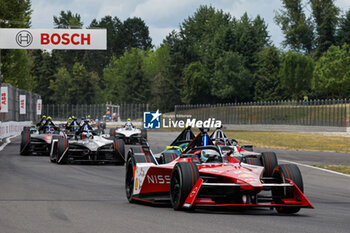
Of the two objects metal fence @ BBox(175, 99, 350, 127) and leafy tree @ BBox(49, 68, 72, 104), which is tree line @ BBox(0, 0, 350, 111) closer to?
leafy tree @ BBox(49, 68, 72, 104)

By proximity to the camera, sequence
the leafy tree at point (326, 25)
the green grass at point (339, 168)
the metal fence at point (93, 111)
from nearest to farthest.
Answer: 1. the green grass at point (339, 168)
2. the metal fence at point (93, 111)
3. the leafy tree at point (326, 25)

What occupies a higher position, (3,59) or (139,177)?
(3,59)

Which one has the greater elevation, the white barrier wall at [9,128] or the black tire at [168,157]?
the black tire at [168,157]

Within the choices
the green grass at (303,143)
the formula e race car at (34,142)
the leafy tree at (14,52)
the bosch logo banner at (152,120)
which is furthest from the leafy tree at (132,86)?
the formula e race car at (34,142)

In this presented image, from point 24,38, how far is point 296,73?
52679 millimetres

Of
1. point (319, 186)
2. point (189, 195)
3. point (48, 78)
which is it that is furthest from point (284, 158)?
point (48, 78)

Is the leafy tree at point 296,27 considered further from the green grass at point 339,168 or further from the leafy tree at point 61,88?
the green grass at point 339,168

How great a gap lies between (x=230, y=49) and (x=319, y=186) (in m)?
88.2

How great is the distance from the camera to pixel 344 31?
102188 mm

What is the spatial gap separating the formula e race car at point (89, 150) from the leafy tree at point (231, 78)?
250 ft

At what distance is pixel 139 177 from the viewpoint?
10.4 meters

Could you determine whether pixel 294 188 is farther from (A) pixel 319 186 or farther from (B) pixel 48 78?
(B) pixel 48 78

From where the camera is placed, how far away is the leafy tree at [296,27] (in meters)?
109

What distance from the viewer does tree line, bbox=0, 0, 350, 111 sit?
8606 centimetres
